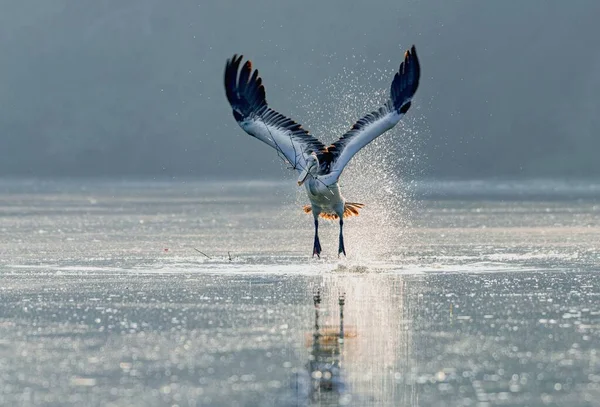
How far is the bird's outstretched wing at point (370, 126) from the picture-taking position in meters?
28.6

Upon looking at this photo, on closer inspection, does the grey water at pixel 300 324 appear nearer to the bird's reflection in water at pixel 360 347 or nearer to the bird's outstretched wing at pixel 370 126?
the bird's reflection in water at pixel 360 347

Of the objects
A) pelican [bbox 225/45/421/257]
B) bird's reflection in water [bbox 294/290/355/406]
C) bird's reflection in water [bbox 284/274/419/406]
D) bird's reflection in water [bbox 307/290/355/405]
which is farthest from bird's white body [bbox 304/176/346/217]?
bird's reflection in water [bbox 294/290/355/406]

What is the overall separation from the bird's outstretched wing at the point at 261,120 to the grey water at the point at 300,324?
2.15 meters

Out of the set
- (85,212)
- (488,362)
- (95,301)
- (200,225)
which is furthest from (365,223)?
(488,362)

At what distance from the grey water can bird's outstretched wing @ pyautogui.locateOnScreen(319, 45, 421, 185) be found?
187cm

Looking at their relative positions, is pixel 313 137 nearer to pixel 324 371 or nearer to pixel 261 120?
pixel 261 120

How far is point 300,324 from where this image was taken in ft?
65.0

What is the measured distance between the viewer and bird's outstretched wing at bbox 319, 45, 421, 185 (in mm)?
28562

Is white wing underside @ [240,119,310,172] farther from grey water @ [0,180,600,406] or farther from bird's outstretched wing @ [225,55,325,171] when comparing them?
grey water @ [0,180,600,406]

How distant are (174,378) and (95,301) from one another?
6.41 meters

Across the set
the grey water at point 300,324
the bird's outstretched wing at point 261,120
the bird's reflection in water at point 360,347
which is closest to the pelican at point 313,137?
the bird's outstretched wing at point 261,120

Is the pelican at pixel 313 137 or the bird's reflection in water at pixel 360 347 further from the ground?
the pelican at pixel 313 137

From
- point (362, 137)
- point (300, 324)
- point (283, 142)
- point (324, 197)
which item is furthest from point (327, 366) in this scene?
point (283, 142)

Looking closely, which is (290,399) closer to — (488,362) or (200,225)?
(488,362)
